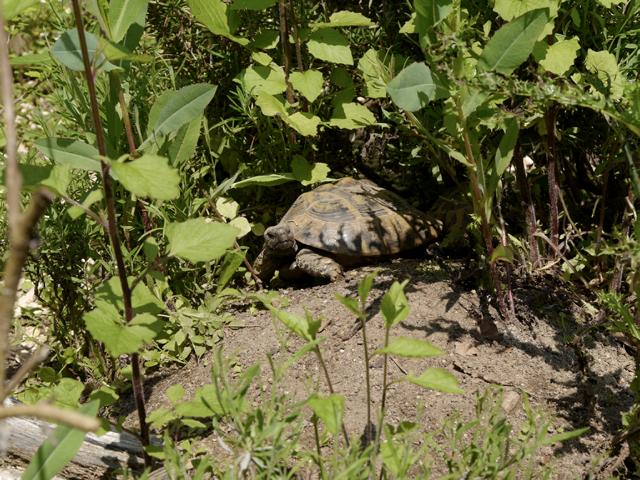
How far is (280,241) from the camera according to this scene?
149 inches

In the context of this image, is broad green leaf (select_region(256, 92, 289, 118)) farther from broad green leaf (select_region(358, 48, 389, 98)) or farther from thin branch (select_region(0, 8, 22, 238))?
thin branch (select_region(0, 8, 22, 238))

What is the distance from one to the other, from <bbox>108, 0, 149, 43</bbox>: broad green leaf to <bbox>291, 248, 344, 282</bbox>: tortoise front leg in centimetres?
185

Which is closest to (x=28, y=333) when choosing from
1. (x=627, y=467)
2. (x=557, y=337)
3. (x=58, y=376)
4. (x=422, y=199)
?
(x=58, y=376)

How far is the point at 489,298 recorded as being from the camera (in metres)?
3.16

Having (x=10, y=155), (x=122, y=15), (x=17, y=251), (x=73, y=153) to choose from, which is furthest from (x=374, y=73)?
(x=17, y=251)

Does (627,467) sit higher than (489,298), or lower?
lower

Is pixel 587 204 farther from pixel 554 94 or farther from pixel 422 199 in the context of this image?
pixel 554 94

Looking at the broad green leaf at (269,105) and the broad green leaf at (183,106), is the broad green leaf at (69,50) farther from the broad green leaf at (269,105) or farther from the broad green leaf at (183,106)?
the broad green leaf at (269,105)

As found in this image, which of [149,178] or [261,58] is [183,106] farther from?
[261,58]

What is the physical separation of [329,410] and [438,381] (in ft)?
1.07

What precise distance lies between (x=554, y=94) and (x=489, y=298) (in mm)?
1182

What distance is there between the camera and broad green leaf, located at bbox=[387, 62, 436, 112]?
8.61 feet

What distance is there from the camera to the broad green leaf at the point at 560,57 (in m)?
2.85

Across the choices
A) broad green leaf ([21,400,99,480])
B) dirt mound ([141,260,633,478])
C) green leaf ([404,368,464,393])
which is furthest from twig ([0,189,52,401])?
dirt mound ([141,260,633,478])
